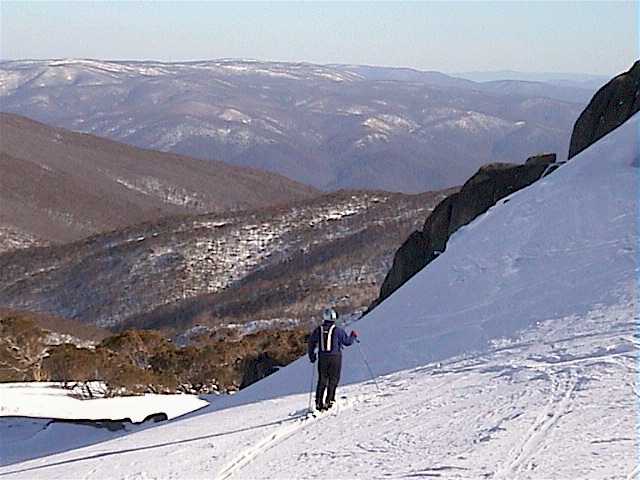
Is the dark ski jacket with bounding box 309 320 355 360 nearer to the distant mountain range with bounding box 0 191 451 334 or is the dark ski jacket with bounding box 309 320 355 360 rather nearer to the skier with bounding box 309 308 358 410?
the skier with bounding box 309 308 358 410

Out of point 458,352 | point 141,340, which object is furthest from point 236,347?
point 458,352

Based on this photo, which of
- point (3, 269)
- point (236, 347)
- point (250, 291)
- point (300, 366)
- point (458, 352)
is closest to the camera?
point (458, 352)

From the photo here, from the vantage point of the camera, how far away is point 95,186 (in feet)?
342

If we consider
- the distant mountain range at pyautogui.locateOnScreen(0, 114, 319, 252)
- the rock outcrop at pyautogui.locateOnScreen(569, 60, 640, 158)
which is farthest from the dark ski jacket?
the distant mountain range at pyautogui.locateOnScreen(0, 114, 319, 252)

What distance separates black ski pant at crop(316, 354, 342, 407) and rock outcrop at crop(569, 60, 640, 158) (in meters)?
12.5

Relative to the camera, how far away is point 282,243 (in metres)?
55.7

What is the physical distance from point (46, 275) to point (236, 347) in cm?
3346

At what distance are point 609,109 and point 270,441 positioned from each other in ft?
48.4

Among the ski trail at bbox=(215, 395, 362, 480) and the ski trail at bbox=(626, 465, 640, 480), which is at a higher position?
the ski trail at bbox=(626, 465, 640, 480)

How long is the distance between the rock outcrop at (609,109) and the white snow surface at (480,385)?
10.7ft

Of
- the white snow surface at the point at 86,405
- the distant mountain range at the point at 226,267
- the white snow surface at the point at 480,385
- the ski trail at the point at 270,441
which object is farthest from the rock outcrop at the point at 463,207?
the distant mountain range at the point at 226,267

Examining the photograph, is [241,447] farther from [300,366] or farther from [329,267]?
[329,267]

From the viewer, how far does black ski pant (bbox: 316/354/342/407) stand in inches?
420

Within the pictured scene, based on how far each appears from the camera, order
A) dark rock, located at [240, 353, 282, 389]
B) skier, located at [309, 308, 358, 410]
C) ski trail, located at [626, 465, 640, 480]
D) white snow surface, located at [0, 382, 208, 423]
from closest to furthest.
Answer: ski trail, located at [626, 465, 640, 480] → skier, located at [309, 308, 358, 410] → white snow surface, located at [0, 382, 208, 423] → dark rock, located at [240, 353, 282, 389]
